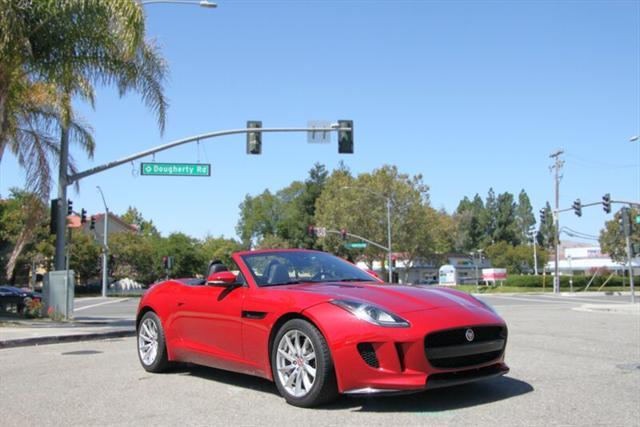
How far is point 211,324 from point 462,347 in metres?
2.64

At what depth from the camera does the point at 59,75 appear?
16750mm

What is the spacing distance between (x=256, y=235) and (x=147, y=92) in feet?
336

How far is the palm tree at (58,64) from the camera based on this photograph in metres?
15.4

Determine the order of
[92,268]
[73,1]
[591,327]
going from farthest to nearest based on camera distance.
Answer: [92,268]
[73,1]
[591,327]

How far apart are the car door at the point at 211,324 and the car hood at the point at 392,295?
1.97 feet

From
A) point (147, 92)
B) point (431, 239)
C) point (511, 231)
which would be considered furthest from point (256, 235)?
point (147, 92)

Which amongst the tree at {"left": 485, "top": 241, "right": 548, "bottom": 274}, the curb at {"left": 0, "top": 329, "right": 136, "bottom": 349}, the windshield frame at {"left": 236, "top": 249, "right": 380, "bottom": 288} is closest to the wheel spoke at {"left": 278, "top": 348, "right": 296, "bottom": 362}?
the windshield frame at {"left": 236, "top": 249, "right": 380, "bottom": 288}

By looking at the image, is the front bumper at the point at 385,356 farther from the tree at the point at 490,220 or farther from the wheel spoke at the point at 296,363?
the tree at the point at 490,220

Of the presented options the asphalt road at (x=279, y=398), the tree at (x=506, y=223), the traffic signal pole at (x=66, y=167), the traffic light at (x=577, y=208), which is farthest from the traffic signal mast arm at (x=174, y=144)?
the tree at (x=506, y=223)

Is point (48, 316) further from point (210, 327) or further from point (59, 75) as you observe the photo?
point (210, 327)

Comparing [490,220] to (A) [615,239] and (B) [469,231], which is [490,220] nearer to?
(B) [469,231]

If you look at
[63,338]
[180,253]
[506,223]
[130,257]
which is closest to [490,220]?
[506,223]

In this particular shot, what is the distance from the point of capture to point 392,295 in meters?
5.61

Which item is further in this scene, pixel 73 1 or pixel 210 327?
pixel 73 1
